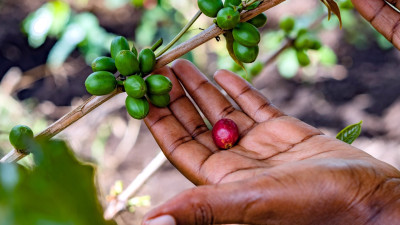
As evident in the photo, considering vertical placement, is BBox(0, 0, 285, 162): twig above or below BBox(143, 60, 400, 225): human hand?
above

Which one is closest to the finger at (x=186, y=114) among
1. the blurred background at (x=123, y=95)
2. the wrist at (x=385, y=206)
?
the wrist at (x=385, y=206)

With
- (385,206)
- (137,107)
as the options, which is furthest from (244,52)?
(385,206)

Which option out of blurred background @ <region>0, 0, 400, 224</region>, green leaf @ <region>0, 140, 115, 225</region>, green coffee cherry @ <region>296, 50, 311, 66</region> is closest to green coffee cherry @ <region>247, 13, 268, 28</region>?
green coffee cherry @ <region>296, 50, 311, 66</region>

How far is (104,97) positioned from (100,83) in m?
0.05

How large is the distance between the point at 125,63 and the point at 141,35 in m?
2.44

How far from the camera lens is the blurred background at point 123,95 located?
3.45m

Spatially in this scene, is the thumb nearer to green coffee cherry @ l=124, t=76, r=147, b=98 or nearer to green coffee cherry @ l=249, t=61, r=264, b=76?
green coffee cherry @ l=124, t=76, r=147, b=98

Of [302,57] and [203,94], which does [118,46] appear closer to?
[203,94]

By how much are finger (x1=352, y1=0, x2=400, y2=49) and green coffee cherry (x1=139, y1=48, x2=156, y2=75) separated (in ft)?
3.62

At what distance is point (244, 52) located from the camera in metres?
1.49

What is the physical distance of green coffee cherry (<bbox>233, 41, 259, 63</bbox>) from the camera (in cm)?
148

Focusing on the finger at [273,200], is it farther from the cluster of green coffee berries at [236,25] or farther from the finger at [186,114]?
the finger at [186,114]

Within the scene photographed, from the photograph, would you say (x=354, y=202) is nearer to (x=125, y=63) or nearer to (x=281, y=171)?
(x=281, y=171)

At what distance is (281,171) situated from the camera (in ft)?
3.92
